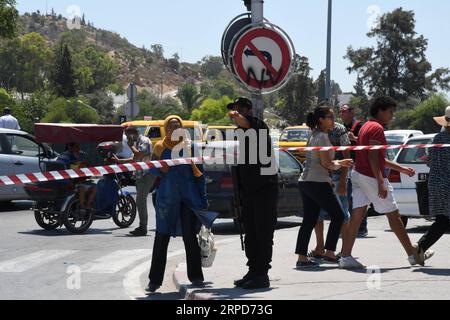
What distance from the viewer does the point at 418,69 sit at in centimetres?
8806

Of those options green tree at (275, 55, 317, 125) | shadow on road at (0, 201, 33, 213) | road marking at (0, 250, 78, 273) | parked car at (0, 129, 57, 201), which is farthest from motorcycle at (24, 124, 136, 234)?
green tree at (275, 55, 317, 125)

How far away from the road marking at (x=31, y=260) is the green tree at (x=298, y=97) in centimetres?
7477

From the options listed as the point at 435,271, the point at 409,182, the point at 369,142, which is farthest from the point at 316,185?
the point at 409,182

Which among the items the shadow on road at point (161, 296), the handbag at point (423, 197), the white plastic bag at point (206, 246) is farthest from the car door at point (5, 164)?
the handbag at point (423, 197)

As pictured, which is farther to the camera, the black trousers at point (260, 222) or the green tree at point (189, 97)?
the green tree at point (189, 97)

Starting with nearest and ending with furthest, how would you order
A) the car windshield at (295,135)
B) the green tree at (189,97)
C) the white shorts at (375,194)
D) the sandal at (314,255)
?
the white shorts at (375,194) < the sandal at (314,255) < the car windshield at (295,135) < the green tree at (189,97)

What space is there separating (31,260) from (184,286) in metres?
3.41

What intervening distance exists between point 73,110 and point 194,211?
9062 centimetres

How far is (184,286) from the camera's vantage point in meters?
9.63

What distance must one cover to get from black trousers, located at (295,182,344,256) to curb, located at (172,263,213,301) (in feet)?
4.46

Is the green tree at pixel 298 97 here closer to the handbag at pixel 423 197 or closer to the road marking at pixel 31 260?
the road marking at pixel 31 260

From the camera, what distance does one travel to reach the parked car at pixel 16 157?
1977 cm
